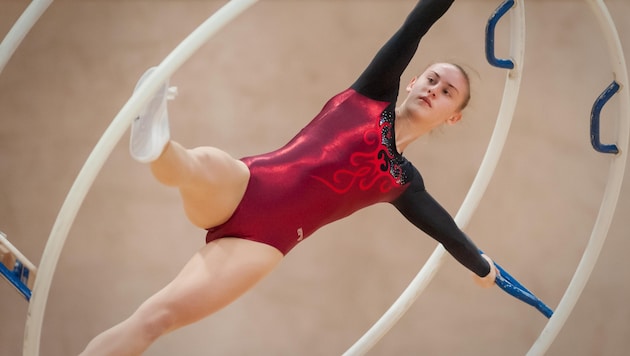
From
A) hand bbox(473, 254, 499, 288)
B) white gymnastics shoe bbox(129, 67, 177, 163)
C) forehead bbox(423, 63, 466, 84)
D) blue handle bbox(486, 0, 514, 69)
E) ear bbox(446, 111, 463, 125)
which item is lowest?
hand bbox(473, 254, 499, 288)

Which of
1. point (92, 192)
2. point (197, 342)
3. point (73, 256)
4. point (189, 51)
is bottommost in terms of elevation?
point (197, 342)

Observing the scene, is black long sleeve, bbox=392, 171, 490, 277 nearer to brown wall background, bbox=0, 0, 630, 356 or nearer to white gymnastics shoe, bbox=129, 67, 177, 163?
white gymnastics shoe, bbox=129, 67, 177, 163

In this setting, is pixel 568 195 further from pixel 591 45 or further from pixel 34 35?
pixel 34 35

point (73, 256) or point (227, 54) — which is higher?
point (227, 54)

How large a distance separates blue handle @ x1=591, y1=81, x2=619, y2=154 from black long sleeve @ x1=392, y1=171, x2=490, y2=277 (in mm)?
560

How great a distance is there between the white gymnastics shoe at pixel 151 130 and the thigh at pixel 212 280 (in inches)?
14.1

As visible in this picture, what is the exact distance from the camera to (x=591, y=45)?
3.80 m

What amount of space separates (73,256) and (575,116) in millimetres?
2524

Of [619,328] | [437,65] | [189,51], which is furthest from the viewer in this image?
[619,328]

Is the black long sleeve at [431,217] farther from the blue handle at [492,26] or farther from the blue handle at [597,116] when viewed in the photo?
the blue handle at [597,116]

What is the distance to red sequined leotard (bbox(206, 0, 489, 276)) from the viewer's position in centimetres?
197

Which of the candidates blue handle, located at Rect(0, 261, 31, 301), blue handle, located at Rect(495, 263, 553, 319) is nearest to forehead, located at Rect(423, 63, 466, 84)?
blue handle, located at Rect(495, 263, 553, 319)

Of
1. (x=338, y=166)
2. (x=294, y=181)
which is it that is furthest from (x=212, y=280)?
(x=338, y=166)

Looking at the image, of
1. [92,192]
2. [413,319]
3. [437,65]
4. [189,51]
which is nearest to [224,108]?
[92,192]
